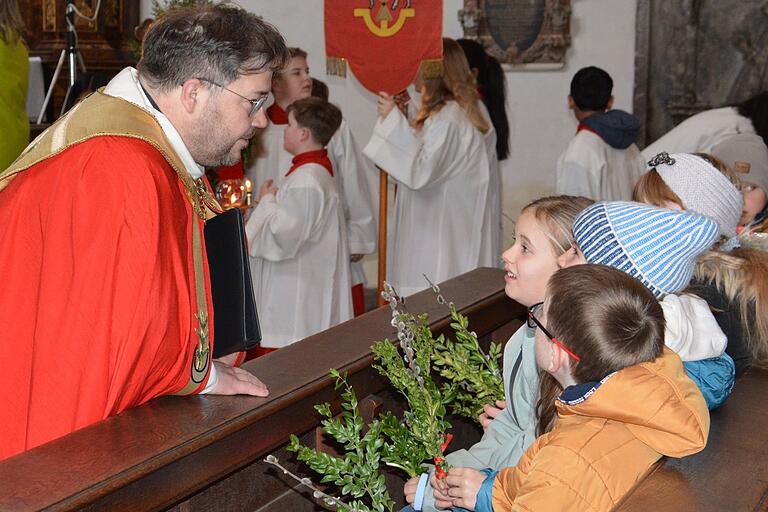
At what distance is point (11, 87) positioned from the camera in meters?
4.44

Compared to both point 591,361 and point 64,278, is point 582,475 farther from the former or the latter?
point 64,278

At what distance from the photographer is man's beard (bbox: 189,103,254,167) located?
2.35 meters

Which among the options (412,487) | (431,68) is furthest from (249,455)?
(431,68)

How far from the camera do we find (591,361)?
1.89 meters

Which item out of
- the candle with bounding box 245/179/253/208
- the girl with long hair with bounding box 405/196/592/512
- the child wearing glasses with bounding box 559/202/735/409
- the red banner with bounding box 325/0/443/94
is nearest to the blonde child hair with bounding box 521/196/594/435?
the girl with long hair with bounding box 405/196/592/512

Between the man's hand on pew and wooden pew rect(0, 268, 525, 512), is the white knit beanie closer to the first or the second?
wooden pew rect(0, 268, 525, 512)

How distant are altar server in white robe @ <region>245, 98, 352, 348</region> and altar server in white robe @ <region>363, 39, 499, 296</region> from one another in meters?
0.82

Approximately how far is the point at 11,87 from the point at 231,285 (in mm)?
2576

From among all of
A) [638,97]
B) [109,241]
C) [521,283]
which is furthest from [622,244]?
[638,97]

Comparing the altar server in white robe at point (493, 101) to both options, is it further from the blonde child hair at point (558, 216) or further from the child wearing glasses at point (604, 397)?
the child wearing glasses at point (604, 397)

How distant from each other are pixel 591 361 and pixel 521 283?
60cm

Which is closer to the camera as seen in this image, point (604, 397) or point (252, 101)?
point (604, 397)

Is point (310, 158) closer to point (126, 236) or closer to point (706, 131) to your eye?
point (706, 131)

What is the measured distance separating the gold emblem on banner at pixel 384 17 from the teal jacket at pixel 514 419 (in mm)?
3203
